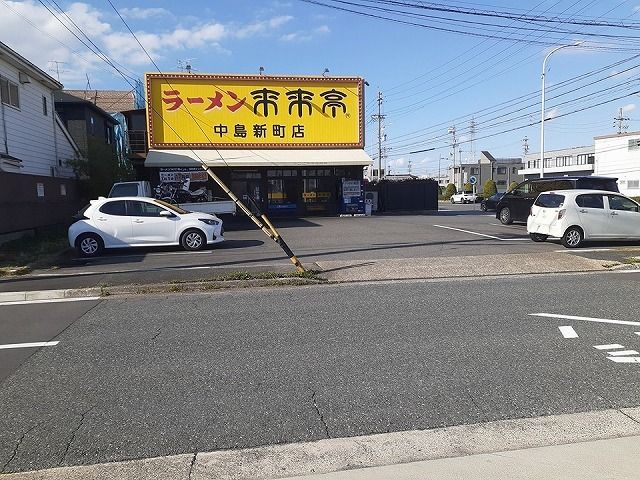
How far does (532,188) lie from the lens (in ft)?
63.8

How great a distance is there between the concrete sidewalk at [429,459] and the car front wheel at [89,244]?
10.9m

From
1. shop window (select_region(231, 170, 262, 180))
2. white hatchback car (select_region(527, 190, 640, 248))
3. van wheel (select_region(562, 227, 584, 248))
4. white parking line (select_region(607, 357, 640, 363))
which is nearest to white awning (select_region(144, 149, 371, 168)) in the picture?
shop window (select_region(231, 170, 262, 180))

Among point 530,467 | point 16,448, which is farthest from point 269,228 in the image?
point 530,467

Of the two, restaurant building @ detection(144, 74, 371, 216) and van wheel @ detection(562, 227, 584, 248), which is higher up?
restaurant building @ detection(144, 74, 371, 216)

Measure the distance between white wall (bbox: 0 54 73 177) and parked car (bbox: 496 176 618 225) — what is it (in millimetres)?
18418

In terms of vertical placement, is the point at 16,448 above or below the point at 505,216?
below

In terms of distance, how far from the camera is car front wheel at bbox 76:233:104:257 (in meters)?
13.2

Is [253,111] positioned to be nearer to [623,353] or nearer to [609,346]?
[609,346]

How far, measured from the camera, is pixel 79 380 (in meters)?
4.91

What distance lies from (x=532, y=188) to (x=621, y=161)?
4354cm

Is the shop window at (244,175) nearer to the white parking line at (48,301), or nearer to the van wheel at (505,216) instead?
the van wheel at (505,216)

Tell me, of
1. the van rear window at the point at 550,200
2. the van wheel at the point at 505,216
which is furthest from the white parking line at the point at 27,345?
the van wheel at the point at 505,216

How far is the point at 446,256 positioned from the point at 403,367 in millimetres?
7586

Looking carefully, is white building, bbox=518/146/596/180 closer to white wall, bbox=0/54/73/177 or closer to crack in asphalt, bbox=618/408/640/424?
white wall, bbox=0/54/73/177
